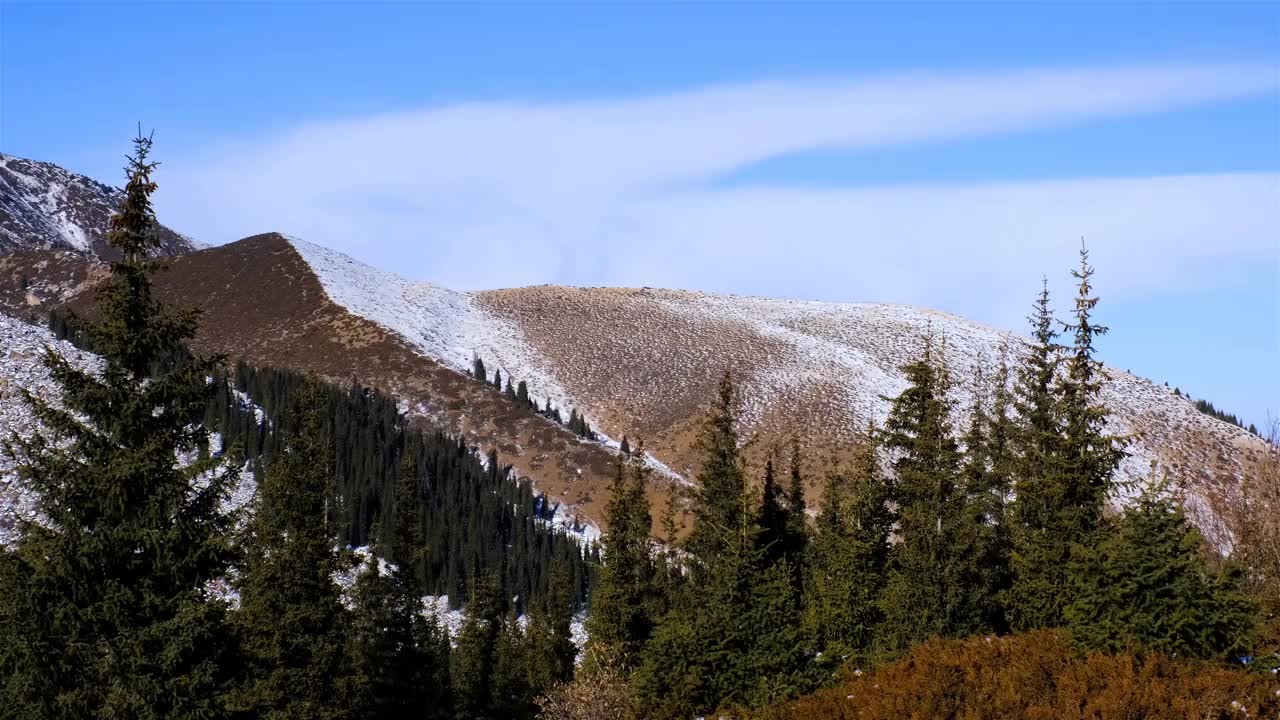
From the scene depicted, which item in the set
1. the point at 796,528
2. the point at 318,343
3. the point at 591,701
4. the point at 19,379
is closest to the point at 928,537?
the point at 591,701

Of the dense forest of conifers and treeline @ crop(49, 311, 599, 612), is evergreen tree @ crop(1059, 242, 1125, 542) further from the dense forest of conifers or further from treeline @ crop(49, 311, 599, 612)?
treeline @ crop(49, 311, 599, 612)

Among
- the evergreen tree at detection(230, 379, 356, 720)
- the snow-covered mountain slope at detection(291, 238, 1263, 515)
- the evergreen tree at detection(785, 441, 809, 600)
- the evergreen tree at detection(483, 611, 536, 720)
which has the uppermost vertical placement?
the snow-covered mountain slope at detection(291, 238, 1263, 515)

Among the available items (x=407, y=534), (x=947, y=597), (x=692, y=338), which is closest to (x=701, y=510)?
(x=407, y=534)

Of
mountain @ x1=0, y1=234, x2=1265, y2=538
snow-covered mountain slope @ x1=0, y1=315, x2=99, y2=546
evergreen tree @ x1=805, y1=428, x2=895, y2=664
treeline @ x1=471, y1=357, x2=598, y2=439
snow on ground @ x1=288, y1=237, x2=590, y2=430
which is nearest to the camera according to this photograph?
evergreen tree @ x1=805, y1=428, x2=895, y2=664

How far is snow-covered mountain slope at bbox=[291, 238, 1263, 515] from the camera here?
11412 cm

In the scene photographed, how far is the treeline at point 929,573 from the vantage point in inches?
826

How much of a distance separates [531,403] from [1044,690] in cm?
9161

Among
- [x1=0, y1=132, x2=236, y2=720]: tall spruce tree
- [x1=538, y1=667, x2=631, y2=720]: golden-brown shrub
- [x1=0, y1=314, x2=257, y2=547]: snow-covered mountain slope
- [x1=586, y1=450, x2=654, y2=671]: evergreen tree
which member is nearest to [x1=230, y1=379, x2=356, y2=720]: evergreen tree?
[x1=538, y1=667, x2=631, y2=720]: golden-brown shrub

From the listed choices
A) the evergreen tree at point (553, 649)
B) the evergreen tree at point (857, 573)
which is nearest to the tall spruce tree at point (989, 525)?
the evergreen tree at point (857, 573)

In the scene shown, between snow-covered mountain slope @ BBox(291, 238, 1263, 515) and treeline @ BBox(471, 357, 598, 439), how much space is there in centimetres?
251

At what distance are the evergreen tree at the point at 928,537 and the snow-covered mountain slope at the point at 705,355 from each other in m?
65.6

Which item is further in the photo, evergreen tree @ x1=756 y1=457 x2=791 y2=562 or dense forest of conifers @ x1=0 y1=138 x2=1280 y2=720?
evergreen tree @ x1=756 y1=457 x2=791 y2=562

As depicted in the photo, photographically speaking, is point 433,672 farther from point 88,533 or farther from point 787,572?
point 88,533

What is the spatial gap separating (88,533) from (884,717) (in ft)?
47.5
